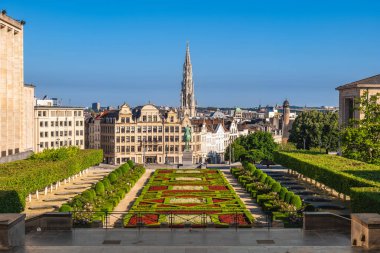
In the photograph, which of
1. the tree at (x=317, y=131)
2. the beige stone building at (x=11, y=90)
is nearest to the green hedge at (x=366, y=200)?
the beige stone building at (x=11, y=90)

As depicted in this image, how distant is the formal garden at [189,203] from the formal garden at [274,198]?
1931mm

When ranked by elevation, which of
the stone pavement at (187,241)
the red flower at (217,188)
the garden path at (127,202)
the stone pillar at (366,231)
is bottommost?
the garden path at (127,202)

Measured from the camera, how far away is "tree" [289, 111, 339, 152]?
387 ft

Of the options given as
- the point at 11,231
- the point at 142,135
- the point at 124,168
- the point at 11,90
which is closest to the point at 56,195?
the point at 124,168

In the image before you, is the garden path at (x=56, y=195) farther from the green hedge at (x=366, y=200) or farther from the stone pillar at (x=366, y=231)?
the stone pillar at (x=366, y=231)

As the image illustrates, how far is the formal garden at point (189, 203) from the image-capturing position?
38894 mm

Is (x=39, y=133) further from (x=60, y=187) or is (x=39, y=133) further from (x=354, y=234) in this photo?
(x=354, y=234)

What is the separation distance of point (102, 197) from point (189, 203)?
7.96 m

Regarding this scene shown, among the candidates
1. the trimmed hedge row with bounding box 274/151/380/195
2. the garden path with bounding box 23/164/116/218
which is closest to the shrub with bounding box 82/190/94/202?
the garden path with bounding box 23/164/116/218

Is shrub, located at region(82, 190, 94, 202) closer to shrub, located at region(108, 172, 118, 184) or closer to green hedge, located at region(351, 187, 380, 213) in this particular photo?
shrub, located at region(108, 172, 118, 184)

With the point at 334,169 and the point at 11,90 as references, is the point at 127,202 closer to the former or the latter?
the point at 334,169

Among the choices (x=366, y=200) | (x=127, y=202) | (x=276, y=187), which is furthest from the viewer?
(x=127, y=202)

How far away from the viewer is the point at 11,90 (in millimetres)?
70750

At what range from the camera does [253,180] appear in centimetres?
6369
